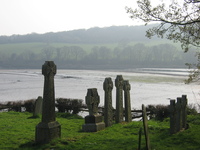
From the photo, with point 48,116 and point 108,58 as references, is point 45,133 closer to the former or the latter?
point 48,116

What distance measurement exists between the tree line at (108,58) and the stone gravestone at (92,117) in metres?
100

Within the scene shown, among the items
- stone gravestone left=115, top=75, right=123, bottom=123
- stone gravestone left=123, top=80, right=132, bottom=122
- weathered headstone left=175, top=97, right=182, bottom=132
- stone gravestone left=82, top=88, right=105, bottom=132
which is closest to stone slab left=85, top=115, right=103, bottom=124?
stone gravestone left=82, top=88, right=105, bottom=132

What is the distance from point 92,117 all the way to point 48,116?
311cm

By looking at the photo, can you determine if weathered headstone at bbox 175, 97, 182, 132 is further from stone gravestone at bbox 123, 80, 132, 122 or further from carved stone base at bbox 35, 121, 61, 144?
carved stone base at bbox 35, 121, 61, 144

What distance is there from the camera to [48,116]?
11.2 m

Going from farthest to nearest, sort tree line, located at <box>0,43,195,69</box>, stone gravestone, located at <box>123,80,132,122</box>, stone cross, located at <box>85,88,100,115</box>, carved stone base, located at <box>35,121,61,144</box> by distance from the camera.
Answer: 1. tree line, located at <box>0,43,195,69</box>
2. stone gravestone, located at <box>123,80,132,122</box>
3. stone cross, located at <box>85,88,100,115</box>
4. carved stone base, located at <box>35,121,61,144</box>

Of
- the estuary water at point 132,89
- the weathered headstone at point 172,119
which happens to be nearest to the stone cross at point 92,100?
the weathered headstone at point 172,119

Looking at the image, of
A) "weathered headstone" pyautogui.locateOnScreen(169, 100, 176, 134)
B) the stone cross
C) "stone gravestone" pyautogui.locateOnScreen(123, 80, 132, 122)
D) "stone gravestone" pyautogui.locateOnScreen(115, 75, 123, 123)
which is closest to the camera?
"weathered headstone" pyautogui.locateOnScreen(169, 100, 176, 134)

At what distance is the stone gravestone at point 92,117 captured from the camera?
45.3 feet

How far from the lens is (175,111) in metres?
12.1

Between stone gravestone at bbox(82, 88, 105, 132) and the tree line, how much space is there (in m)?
100

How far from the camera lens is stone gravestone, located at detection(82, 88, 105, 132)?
13812mm

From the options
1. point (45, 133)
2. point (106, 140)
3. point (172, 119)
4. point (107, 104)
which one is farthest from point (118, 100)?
point (45, 133)

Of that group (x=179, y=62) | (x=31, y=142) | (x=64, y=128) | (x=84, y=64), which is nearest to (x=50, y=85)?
(x=31, y=142)
